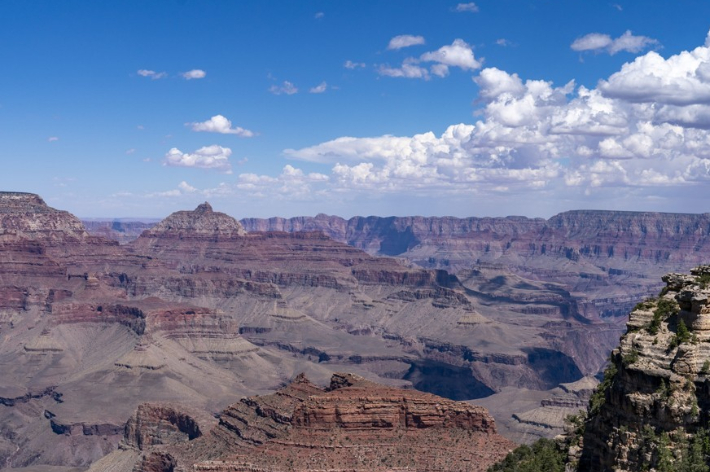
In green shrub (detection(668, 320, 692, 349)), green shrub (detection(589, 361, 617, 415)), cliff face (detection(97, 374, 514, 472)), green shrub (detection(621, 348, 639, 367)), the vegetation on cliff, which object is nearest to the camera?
the vegetation on cliff

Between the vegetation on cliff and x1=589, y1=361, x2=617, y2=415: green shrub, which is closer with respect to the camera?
the vegetation on cliff

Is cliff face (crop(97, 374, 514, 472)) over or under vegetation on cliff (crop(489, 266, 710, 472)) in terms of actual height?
under

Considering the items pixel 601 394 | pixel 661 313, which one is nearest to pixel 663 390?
pixel 661 313

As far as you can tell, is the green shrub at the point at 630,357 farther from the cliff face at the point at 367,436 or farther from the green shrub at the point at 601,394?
the cliff face at the point at 367,436

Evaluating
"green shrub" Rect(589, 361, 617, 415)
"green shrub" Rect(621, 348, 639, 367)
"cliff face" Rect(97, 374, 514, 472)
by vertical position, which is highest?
"green shrub" Rect(621, 348, 639, 367)

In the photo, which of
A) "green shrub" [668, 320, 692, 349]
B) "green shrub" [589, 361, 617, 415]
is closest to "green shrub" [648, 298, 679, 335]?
"green shrub" [668, 320, 692, 349]

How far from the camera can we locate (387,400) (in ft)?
308

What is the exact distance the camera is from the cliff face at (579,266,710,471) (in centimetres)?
3634

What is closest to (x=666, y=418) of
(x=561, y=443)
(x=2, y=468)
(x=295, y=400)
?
(x=561, y=443)

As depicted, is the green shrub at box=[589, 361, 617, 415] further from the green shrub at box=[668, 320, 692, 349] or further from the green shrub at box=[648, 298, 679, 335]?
the green shrub at box=[668, 320, 692, 349]

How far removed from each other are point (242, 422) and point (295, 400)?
7.33 metres

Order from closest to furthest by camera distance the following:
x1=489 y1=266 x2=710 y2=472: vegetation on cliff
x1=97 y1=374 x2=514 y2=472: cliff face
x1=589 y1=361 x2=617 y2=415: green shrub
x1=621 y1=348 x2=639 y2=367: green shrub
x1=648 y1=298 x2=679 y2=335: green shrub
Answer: x1=489 y1=266 x2=710 y2=472: vegetation on cliff < x1=621 y1=348 x2=639 y2=367: green shrub < x1=648 y1=298 x2=679 y2=335: green shrub < x1=589 y1=361 x2=617 y2=415: green shrub < x1=97 y1=374 x2=514 y2=472: cliff face

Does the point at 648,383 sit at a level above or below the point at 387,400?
above

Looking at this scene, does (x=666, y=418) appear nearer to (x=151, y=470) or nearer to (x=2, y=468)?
(x=151, y=470)
